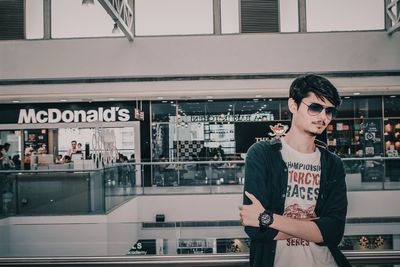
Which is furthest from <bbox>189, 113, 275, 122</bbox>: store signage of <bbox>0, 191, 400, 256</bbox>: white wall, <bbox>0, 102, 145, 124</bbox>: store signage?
<bbox>0, 191, 400, 256</bbox>: white wall

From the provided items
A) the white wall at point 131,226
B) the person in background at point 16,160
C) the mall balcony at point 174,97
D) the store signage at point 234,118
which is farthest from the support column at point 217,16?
the person in background at point 16,160

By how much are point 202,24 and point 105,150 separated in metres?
4.78

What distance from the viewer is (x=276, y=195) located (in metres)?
1.83

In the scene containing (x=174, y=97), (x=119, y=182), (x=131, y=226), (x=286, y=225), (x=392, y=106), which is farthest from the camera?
(x=392, y=106)

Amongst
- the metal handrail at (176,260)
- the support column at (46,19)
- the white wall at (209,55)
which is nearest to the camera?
the metal handrail at (176,260)

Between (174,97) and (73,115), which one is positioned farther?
(73,115)

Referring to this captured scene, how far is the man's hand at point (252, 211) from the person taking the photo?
1752 millimetres

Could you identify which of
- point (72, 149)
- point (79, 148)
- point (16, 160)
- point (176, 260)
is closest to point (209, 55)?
point (72, 149)

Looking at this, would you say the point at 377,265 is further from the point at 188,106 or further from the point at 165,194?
the point at 188,106

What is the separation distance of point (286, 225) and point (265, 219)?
87 mm

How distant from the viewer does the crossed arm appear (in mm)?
1723

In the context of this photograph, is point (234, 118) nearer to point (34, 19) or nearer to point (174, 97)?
point (174, 97)

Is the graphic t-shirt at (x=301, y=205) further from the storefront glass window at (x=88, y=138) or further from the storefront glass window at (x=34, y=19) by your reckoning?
the storefront glass window at (x=88, y=138)

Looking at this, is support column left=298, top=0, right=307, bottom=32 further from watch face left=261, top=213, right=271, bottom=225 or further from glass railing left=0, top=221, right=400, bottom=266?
watch face left=261, top=213, right=271, bottom=225
